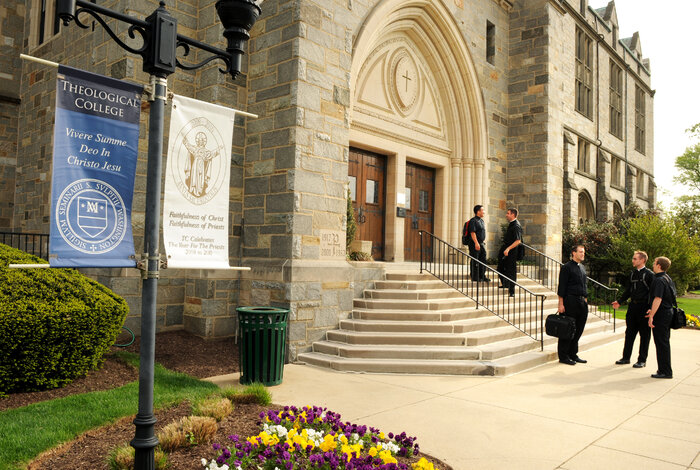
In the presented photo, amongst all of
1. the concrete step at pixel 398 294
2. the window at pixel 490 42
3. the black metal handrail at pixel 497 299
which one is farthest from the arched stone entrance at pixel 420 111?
the concrete step at pixel 398 294

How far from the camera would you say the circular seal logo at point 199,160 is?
144 inches

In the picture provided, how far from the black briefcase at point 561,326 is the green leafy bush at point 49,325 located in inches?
230

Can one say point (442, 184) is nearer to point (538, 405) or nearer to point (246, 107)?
point (246, 107)

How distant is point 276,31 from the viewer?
8438mm

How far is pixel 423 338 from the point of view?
787 cm

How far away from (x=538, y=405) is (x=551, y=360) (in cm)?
287

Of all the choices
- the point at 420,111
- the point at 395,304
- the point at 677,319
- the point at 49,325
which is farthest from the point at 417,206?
the point at 49,325

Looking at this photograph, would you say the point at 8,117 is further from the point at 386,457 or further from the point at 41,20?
the point at 386,457

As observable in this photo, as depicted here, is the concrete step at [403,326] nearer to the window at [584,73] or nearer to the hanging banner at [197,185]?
the hanging banner at [197,185]

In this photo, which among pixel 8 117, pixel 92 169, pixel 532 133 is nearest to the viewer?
pixel 92 169

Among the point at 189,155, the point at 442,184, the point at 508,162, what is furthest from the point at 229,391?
the point at 508,162

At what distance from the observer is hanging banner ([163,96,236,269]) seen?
3592mm

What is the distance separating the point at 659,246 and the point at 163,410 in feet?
54.2

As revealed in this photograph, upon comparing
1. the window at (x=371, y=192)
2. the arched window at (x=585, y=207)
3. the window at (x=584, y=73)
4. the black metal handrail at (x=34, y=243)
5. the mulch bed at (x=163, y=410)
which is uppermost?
the window at (x=584, y=73)
